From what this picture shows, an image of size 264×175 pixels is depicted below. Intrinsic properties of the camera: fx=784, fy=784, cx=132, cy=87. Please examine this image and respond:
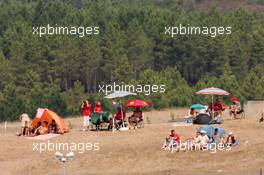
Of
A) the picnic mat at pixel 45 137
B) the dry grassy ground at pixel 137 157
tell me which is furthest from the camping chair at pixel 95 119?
the picnic mat at pixel 45 137

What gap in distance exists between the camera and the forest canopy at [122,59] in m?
62.8

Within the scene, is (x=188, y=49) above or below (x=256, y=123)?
above

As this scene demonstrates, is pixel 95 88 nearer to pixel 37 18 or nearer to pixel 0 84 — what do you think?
pixel 0 84

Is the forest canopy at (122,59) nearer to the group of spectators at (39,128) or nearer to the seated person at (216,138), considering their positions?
the group of spectators at (39,128)

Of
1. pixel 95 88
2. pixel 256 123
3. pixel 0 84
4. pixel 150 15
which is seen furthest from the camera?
pixel 150 15

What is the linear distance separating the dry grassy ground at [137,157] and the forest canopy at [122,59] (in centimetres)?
2978

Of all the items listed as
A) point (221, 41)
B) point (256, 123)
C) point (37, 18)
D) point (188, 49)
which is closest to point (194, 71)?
point (188, 49)

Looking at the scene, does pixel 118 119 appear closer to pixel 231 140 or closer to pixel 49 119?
pixel 49 119

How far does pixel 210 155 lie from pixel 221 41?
152 feet

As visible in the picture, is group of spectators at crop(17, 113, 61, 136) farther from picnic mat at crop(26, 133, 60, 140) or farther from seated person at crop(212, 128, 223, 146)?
seated person at crop(212, 128, 223, 146)

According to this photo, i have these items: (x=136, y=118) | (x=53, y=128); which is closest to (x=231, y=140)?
(x=136, y=118)

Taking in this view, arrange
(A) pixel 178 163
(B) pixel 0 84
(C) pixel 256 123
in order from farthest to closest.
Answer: (B) pixel 0 84 < (C) pixel 256 123 < (A) pixel 178 163

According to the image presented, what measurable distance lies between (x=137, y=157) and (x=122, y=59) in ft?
143

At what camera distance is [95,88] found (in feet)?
241
